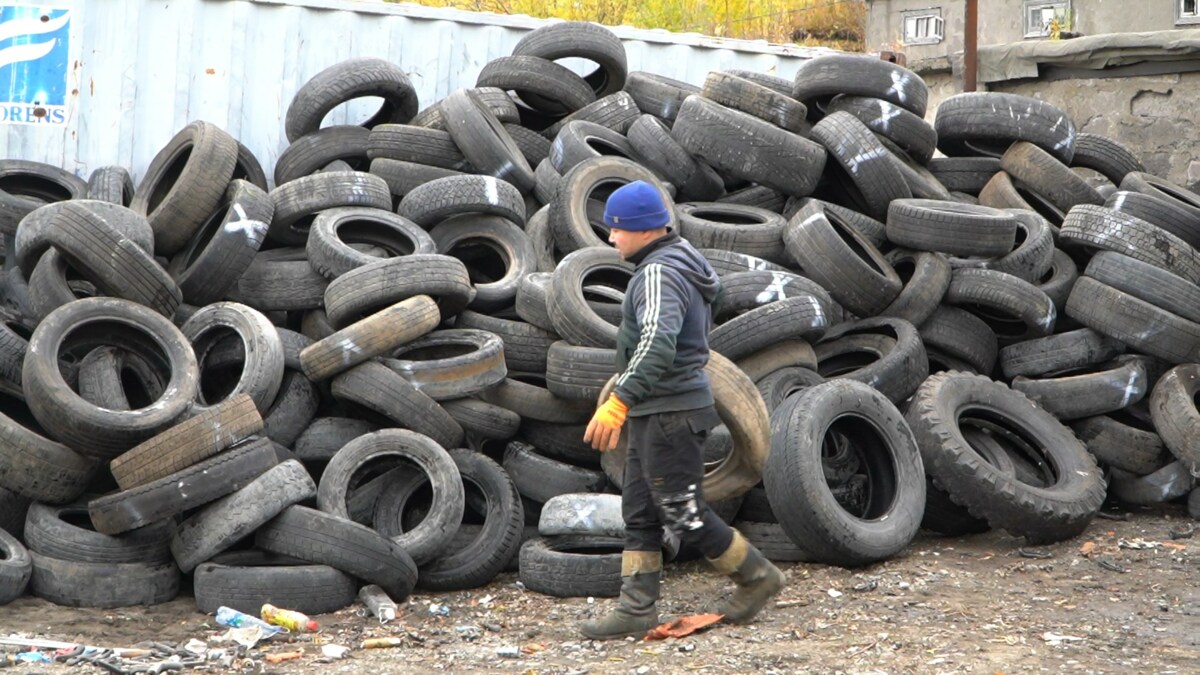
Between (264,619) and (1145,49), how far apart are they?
11240 mm

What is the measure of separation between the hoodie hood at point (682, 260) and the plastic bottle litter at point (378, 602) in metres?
2.04

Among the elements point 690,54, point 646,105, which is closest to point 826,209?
point 646,105

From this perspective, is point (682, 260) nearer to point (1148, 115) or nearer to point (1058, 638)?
point (1058, 638)

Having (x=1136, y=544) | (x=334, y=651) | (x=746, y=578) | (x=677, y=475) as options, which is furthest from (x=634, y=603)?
(x=1136, y=544)

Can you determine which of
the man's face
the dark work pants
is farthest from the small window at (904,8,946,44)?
the dark work pants

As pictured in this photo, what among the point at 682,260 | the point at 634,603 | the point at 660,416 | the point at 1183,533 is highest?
the point at 682,260

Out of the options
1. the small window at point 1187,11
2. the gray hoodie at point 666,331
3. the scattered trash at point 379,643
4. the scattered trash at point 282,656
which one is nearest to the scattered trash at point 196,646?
the scattered trash at point 282,656

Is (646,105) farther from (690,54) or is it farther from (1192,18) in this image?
(1192,18)

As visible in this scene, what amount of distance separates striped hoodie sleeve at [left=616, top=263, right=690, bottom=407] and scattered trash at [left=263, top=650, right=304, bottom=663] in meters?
1.72

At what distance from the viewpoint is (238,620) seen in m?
5.83

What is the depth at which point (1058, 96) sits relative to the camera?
14.5m

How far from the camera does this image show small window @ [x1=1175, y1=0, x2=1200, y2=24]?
58.9 ft

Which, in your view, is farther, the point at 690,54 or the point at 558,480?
the point at 690,54

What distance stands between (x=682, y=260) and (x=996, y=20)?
57.0 feet
